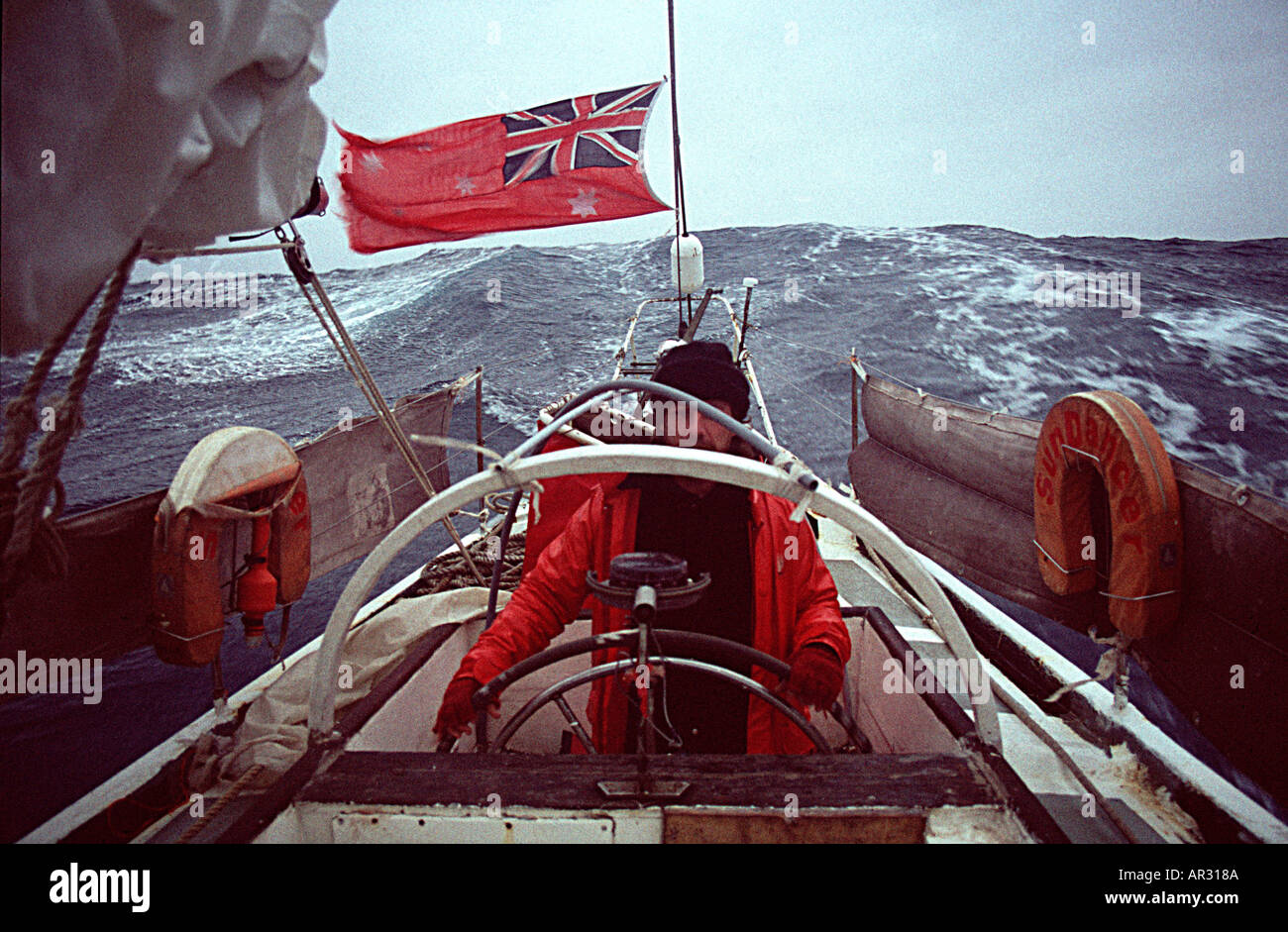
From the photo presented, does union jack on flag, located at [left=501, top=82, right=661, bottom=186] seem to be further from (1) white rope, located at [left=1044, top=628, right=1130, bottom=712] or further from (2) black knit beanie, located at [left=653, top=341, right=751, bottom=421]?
(1) white rope, located at [left=1044, top=628, right=1130, bottom=712]

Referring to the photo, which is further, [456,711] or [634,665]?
[456,711]

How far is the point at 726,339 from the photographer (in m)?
16.5

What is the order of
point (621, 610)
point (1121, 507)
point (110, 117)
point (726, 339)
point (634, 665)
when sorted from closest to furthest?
point (110, 117), point (634, 665), point (621, 610), point (1121, 507), point (726, 339)

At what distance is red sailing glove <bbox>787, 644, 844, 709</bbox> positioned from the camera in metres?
1.53

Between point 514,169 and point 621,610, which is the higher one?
point 514,169

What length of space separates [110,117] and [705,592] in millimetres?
1622

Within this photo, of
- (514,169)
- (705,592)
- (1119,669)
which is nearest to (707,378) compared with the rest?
(705,592)

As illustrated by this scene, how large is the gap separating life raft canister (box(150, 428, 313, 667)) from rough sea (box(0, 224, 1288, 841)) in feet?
5.58

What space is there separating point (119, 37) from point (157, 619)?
1.93m

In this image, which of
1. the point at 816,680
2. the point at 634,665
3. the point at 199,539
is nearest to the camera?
the point at 634,665

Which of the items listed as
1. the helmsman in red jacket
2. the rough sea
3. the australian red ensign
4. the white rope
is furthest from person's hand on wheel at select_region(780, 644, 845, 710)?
the australian red ensign

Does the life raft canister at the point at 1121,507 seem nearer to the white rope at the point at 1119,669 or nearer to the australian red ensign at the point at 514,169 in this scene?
the white rope at the point at 1119,669

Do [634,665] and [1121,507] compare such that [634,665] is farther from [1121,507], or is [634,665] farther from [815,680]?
[1121,507]
